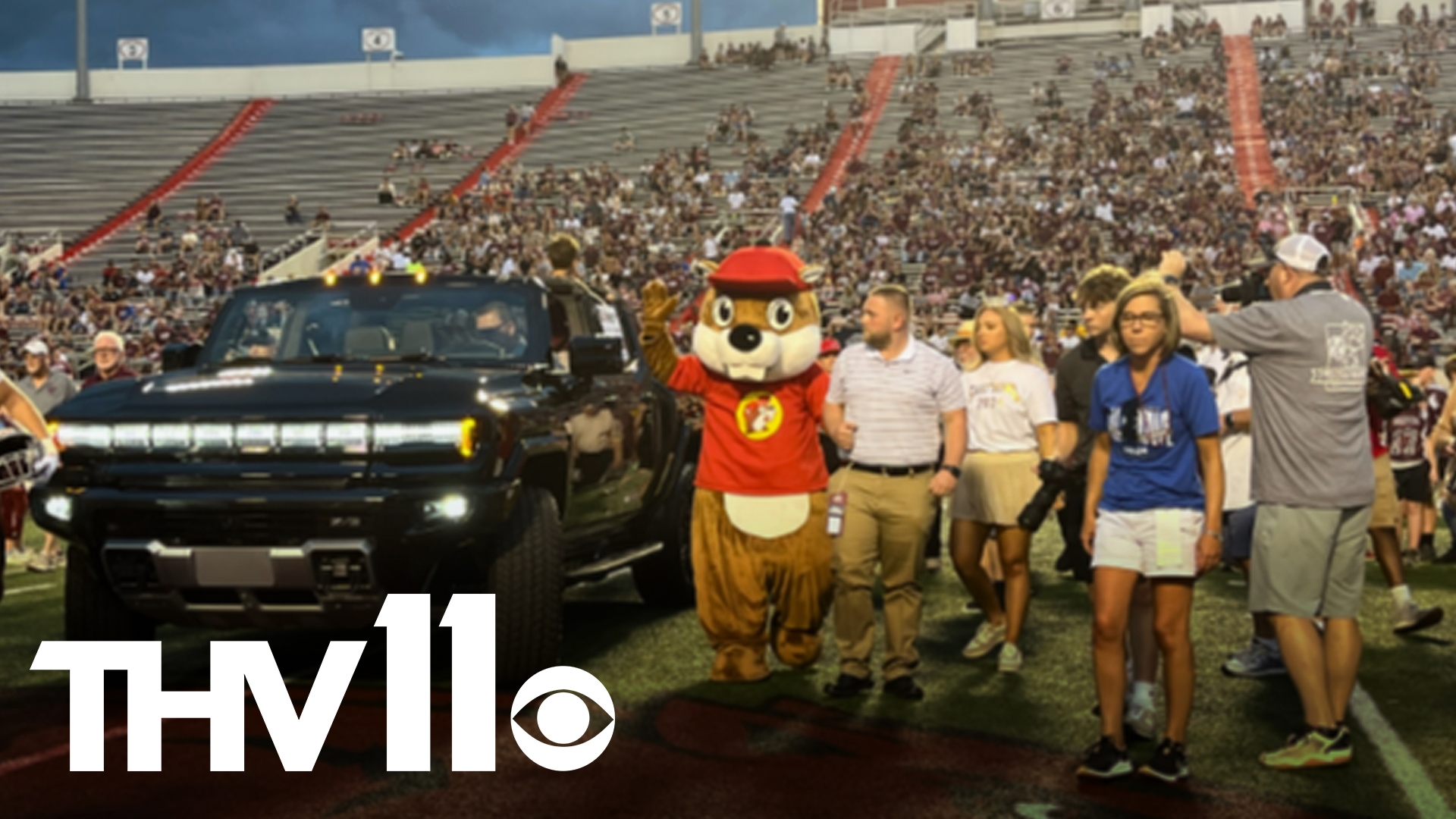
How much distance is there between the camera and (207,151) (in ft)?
151

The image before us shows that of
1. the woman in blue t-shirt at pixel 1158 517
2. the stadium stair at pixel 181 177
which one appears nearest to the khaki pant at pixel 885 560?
the woman in blue t-shirt at pixel 1158 517

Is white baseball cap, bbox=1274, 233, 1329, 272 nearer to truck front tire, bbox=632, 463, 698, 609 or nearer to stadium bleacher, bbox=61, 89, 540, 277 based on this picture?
truck front tire, bbox=632, 463, 698, 609

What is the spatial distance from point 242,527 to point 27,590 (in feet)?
15.4

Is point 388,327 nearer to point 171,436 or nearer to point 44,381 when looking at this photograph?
point 171,436

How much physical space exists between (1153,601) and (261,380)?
11.2 feet

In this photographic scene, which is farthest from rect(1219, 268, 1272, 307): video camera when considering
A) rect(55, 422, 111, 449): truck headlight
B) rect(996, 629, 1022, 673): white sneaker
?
rect(55, 422, 111, 449): truck headlight

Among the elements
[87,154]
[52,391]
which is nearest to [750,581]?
[52,391]

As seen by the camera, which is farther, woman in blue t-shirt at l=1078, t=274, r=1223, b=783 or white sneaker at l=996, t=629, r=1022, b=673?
white sneaker at l=996, t=629, r=1022, b=673

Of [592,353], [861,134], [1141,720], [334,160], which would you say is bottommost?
[1141,720]

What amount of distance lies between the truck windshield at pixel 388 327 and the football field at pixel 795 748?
122 centimetres

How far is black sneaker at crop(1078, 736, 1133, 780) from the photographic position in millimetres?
5023

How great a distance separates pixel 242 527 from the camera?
5934 millimetres

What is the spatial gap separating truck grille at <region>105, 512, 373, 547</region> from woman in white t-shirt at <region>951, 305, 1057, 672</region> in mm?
2686

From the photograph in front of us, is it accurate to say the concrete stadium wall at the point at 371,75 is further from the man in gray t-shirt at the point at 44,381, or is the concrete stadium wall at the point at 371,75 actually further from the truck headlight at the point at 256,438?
the truck headlight at the point at 256,438
